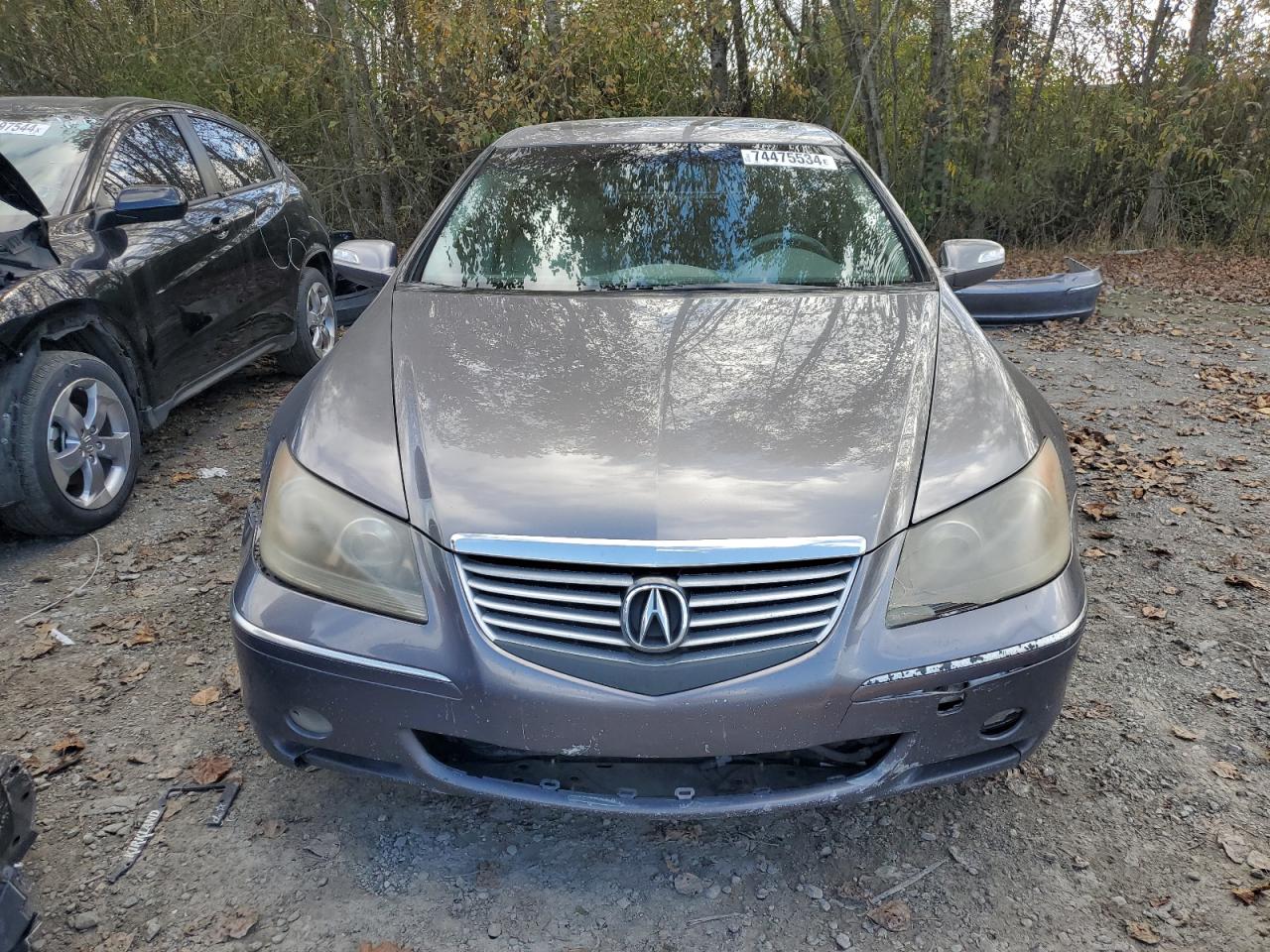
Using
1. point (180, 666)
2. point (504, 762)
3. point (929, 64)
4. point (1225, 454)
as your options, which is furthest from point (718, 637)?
point (929, 64)

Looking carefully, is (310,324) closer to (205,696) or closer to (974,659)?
(205,696)

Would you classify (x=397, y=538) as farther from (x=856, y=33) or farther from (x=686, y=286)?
(x=856, y=33)

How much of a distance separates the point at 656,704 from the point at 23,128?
408cm

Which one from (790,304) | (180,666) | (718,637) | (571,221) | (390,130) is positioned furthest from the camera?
(390,130)

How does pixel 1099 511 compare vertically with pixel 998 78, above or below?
below

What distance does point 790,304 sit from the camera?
2.60 m

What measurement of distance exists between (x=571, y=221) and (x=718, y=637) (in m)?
1.79

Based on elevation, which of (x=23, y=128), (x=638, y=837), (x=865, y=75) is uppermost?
Answer: (x=865, y=75)

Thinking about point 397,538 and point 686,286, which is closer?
point 397,538

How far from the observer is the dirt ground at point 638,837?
1881 millimetres

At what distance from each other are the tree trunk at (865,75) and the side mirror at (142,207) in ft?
26.8

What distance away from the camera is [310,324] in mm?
5625

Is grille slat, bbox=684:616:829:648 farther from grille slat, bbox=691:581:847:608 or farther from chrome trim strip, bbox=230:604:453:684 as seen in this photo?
chrome trim strip, bbox=230:604:453:684

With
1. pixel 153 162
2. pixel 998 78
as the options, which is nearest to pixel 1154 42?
pixel 998 78
